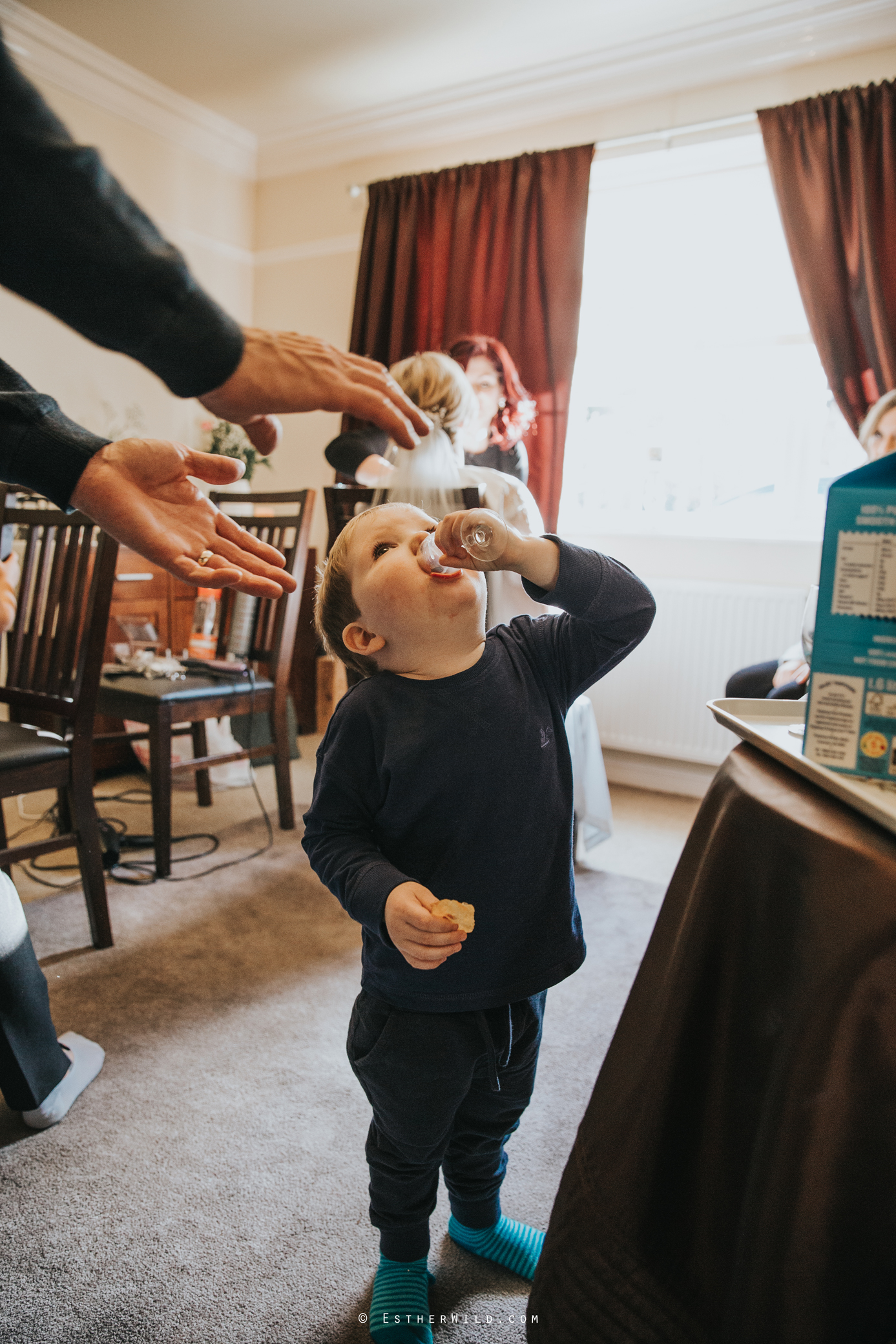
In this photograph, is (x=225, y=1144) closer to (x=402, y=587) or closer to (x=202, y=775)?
(x=402, y=587)

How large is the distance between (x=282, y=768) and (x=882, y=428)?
2116 mm

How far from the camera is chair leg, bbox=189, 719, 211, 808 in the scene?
2.79 m

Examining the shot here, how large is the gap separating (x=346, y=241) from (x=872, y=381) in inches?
101

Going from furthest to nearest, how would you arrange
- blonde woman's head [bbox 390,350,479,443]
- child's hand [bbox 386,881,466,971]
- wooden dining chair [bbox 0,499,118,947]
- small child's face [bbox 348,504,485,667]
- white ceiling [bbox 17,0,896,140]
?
1. white ceiling [bbox 17,0,896,140]
2. blonde woman's head [bbox 390,350,479,443]
3. wooden dining chair [bbox 0,499,118,947]
4. small child's face [bbox 348,504,485,667]
5. child's hand [bbox 386,881,466,971]

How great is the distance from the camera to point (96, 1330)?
0.97m

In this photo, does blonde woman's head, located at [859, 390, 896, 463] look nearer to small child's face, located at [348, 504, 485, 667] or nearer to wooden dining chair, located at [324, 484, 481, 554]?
wooden dining chair, located at [324, 484, 481, 554]

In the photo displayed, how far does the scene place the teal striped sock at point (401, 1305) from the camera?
0.94 m

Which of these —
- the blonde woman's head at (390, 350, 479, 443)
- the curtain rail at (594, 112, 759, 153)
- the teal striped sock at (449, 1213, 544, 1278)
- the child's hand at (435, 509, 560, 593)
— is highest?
the curtain rail at (594, 112, 759, 153)

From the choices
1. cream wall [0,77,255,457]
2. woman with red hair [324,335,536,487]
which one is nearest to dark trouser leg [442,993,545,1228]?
woman with red hair [324,335,536,487]

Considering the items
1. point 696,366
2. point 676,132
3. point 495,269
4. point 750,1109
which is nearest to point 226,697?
point 750,1109

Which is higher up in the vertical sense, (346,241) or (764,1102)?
(346,241)

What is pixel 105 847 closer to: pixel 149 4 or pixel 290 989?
pixel 290 989

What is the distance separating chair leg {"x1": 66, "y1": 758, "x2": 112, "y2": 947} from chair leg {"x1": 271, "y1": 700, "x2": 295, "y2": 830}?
2.63 feet

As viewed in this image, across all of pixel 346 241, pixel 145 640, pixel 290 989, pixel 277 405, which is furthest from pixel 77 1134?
pixel 346 241
